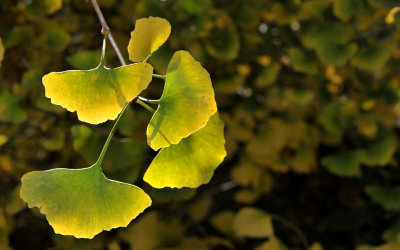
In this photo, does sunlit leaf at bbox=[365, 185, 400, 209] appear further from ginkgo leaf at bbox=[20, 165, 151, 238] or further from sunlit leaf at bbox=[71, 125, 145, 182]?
ginkgo leaf at bbox=[20, 165, 151, 238]

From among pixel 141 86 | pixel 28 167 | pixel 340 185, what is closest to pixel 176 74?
pixel 141 86

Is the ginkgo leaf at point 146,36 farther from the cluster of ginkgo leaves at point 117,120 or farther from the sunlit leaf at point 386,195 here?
the sunlit leaf at point 386,195

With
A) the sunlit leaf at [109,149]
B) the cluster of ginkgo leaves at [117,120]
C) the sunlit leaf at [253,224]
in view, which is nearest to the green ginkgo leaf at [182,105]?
the cluster of ginkgo leaves at [117,120]

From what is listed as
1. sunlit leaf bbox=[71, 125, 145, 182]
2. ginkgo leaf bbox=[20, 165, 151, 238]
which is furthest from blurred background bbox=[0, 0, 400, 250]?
ginkgo leaf bbox=[20, 165, 151, 238]

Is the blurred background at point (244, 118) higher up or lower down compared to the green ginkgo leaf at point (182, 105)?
lower down

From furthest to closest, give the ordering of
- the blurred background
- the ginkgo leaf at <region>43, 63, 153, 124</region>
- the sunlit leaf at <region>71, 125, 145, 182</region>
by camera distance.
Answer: the blurred background, the sunlit leaf at <region>71, 125, 145, 182</region>, the ginkgo leaf at <region>43, 63, 153, 124</region>

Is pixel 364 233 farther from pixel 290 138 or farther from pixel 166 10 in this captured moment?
pixel 166 10
